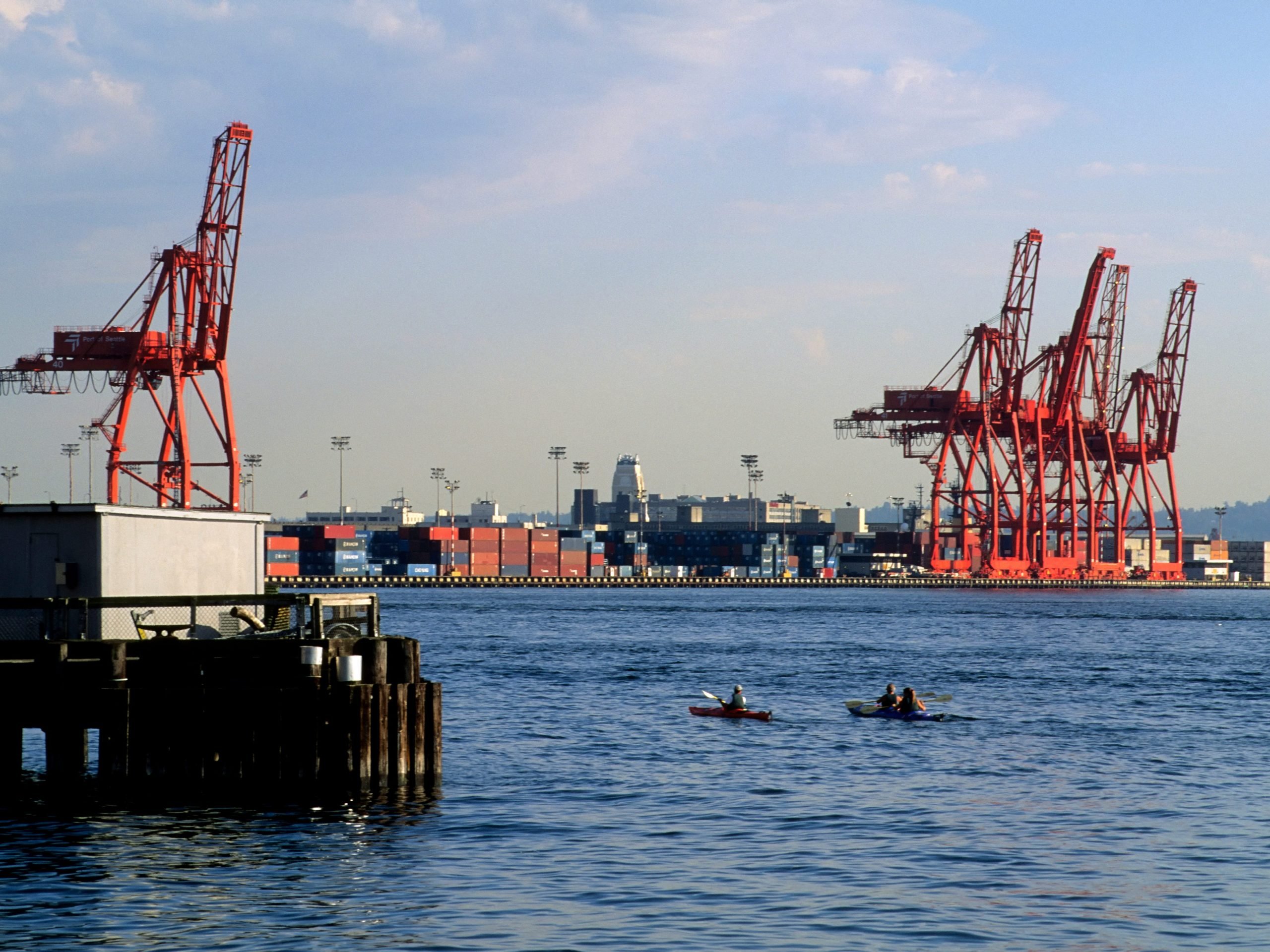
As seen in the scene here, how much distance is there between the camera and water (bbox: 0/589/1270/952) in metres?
18.8

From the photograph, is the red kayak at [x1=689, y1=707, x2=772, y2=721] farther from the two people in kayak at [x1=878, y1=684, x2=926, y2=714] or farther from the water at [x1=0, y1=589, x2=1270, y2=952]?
the two people in kayak at [x1=878, y1=684, x2=926, y2=714]

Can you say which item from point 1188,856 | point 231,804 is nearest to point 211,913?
point 231,804

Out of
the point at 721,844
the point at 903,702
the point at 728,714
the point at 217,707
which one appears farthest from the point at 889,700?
the point at 217,707

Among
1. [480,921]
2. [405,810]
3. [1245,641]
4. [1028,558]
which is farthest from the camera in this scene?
[1028,558]

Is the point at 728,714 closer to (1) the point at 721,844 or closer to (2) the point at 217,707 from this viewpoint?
(1) the point at 721,844

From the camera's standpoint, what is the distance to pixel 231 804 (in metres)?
25.0

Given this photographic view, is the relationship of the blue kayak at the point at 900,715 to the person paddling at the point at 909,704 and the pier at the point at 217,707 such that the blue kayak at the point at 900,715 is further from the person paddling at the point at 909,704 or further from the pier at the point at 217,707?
the pier at the point at 217,707

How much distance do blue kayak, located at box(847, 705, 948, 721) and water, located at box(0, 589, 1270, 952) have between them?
412 mm

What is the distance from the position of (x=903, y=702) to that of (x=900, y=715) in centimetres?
35

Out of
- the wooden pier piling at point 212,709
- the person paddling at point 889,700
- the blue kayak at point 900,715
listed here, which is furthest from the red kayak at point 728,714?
the wooden pier piling at point 212,709

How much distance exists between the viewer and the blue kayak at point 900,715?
141ft

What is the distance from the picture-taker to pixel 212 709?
24516mm

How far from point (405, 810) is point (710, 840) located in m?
4.82

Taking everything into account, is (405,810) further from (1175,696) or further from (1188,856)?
(1175,696)
